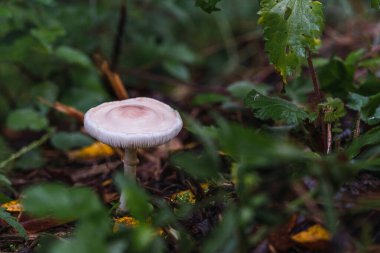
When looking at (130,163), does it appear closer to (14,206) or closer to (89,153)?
(14,206)

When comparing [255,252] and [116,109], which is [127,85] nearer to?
[116,109]

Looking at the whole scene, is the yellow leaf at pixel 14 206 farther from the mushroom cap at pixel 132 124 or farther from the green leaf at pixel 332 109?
the green leaf at pixel 332 109

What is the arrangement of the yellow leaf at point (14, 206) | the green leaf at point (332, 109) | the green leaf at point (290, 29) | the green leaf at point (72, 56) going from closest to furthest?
the green leaf at point (290, 29), the green leaf at point (332, 109), the yellow leaf at point (14, 206), the green leaf at point (72, 56)

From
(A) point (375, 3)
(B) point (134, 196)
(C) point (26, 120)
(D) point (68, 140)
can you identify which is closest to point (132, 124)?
(B) point (134, 196)

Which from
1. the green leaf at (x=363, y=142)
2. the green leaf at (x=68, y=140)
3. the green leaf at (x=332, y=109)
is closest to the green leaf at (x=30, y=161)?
the green leaf at (x=68, y=140)

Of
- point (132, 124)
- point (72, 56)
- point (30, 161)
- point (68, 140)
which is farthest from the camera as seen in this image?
point (72, 56)

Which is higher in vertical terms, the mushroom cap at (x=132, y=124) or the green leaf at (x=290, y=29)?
the green leaf at (x=290, y=29)

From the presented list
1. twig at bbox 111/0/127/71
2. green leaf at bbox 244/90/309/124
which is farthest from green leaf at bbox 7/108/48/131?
green leaf at bbox 244/90/309/124

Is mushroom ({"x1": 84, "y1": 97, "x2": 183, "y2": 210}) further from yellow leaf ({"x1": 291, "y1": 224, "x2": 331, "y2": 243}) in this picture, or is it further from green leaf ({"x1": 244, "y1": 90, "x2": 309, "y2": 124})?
yellow leaf ({"x1": 291, "y1": 224, "x2": 331, "y2": 243})
